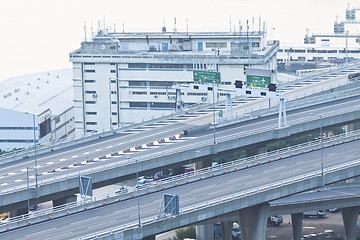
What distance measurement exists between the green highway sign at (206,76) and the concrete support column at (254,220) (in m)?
36.8

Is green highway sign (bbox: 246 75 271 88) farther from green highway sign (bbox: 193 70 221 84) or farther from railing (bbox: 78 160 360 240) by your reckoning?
railing (bbox: 78 160 360 240)

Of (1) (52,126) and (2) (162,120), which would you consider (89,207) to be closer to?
(2) (162,120)

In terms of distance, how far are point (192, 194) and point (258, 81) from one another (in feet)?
123

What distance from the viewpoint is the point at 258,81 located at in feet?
394

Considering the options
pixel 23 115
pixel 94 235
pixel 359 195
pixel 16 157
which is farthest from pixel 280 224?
pixel 23 115

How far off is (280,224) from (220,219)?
23921 mm

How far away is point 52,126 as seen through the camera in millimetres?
174500

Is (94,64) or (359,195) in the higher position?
(94,64)

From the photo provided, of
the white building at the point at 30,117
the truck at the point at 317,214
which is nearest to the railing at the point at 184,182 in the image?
the truck at the point at 317,214

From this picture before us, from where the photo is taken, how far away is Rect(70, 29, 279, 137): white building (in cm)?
16850

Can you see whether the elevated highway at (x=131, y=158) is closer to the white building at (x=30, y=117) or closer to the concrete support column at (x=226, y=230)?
the concrete support column at (x=226, y=230)

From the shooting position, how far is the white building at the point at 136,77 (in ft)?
553

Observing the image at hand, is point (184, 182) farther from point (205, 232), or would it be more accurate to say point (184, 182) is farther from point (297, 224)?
point (297, 224)

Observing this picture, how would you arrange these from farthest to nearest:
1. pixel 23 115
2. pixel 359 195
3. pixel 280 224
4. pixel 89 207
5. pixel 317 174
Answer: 1. pixel 23 115
2. pixel 280 224
3. pixel 359 195
4. pixel 317 174
5. pixel 89 207
